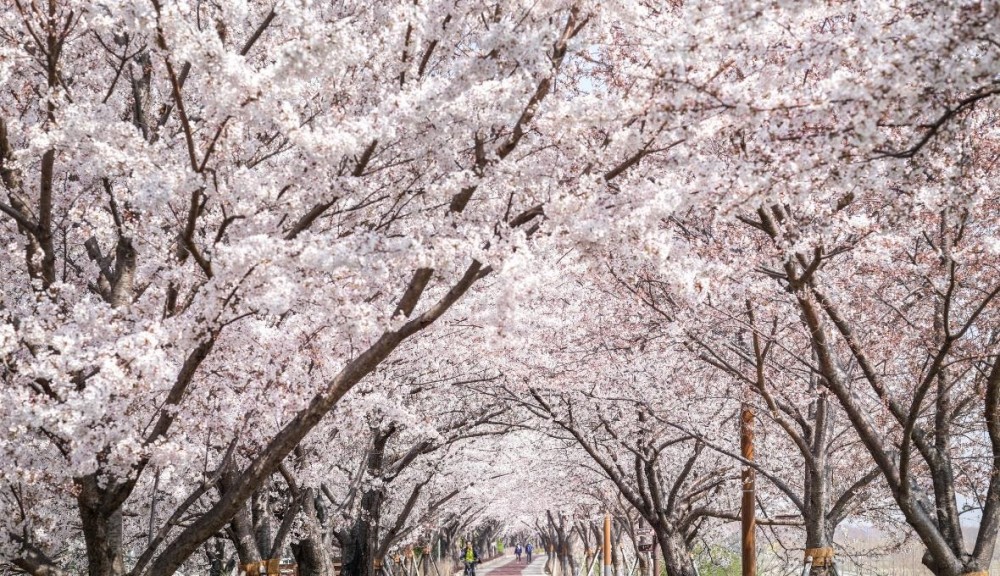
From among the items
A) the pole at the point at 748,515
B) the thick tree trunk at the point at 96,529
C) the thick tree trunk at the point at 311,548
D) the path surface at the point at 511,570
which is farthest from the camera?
the path surface at the point at 511,570

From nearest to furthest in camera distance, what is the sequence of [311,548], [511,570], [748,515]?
[748,515] < [311,548] < [511,570]

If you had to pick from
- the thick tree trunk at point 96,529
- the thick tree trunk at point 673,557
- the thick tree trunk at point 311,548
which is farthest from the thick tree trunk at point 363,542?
the thick tree trunk at point 96,529

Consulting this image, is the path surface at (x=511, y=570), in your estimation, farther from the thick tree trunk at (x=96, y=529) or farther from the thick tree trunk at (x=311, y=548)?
the thick tree trunk at (x=96, y=529)

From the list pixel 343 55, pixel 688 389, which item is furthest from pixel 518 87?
pixel 688 389

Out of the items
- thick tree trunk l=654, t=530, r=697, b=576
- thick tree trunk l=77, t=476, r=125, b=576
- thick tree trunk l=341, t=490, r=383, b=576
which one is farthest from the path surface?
thick tree trunk l=77, t=476, r=125, b=576

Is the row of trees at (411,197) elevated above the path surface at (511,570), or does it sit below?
above

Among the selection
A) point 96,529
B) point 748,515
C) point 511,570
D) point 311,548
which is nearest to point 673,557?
point 748,515

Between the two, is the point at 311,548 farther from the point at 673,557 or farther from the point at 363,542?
the point at 673,557

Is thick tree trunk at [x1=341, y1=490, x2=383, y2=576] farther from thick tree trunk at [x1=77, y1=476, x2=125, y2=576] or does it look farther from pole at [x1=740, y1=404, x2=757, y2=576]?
thick tree trunk at [x1=77, y1=476, x2=125, y2=576]

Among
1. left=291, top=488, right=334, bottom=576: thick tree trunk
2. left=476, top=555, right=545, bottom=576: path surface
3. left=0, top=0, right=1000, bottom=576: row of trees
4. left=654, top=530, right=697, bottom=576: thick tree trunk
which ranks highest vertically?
left=0, top=0, right=1000, bottom=576: row of trees

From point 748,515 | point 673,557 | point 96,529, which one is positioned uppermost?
point 96,529


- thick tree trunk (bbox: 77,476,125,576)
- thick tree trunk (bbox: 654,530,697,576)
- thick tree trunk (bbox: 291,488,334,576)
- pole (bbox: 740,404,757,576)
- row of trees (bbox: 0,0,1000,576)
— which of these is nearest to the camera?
row of trees (bbox: 0,0,1000,576)

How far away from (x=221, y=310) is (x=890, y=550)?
13198 millimetres

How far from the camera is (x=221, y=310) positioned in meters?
5.78
